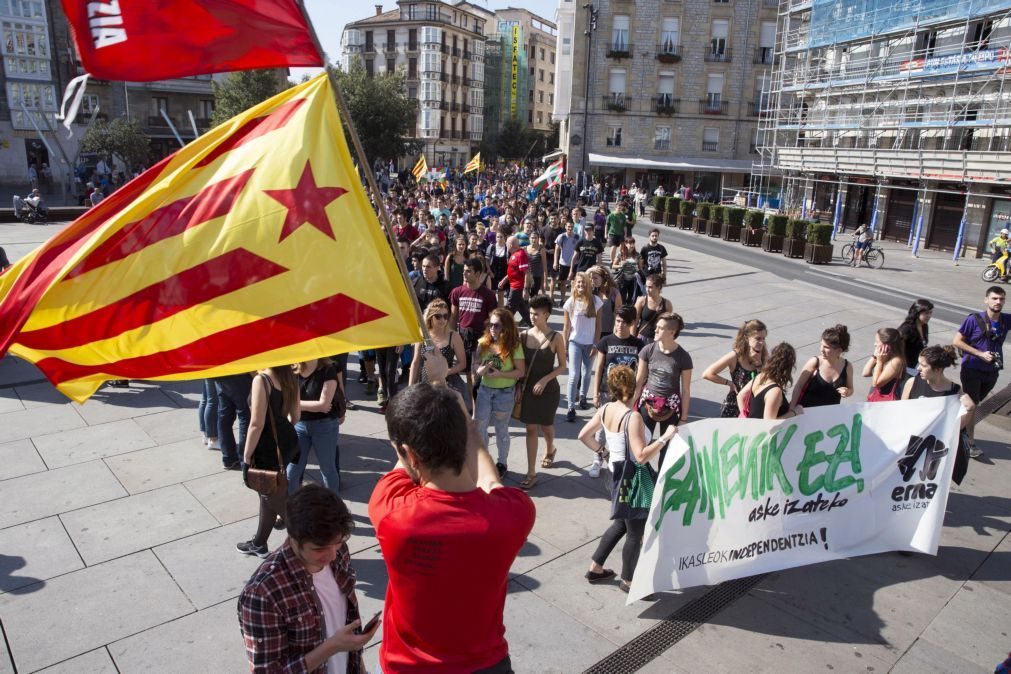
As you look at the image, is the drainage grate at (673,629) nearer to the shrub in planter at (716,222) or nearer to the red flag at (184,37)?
the red flag at (184,37)

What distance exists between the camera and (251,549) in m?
5.01

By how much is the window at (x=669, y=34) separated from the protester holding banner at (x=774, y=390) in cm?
4279

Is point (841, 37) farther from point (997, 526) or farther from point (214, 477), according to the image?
point (214, 477)

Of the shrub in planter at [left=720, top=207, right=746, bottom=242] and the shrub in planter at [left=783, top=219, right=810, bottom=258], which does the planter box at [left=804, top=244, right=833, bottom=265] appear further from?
the shrub in planter at [left=720, top=207, right=746, bottom=242]

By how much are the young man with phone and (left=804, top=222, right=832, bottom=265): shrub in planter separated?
21.2m

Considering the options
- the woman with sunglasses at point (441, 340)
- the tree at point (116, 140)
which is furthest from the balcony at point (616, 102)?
the woman with sunglasses at point (441, 340)

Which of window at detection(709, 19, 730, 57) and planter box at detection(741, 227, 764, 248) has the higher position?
window at detection(709, 19, 730, 57)

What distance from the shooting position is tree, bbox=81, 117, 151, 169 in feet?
119

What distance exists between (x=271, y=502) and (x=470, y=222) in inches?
496

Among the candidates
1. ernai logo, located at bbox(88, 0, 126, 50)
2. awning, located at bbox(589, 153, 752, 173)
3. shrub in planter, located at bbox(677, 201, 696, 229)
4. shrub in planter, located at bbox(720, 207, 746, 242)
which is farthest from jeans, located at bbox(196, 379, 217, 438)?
awning, located at bbox(589, 153, 752, 173)

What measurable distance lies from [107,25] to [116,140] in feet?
128

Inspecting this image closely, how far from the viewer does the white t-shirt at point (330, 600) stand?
262cm

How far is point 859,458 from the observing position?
16.7 ft

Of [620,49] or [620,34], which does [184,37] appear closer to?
[620,49]
